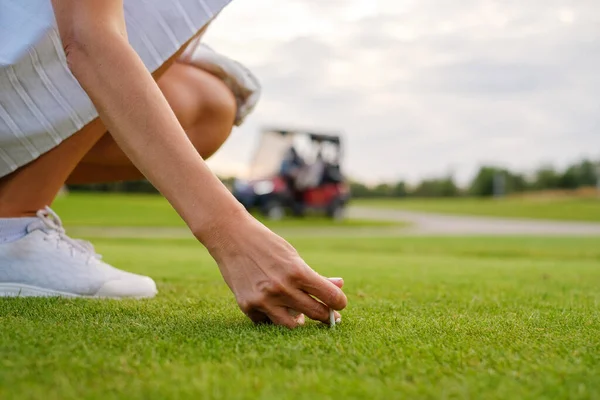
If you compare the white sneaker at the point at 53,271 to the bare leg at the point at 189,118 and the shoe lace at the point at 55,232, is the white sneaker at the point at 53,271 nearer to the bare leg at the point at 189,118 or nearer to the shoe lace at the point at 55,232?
the shoe lace at the point at 55,232

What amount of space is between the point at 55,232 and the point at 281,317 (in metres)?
0.78

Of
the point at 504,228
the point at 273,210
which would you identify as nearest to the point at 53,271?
the point at 504,228

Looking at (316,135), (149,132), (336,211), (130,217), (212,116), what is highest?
(316,135)

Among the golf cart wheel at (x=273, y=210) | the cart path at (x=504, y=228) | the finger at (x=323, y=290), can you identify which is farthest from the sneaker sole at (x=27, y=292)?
the golf cart wheel at (x=273, y=210)

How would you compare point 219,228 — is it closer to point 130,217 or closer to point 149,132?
point 149,132

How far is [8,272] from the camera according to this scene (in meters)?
1.45

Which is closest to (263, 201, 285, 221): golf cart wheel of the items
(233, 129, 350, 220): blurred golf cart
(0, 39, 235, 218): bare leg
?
(233, 129, 350, 220): blurred golf cart

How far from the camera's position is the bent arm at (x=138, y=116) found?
1.03 m

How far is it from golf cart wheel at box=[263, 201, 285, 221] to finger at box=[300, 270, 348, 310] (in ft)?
43.7

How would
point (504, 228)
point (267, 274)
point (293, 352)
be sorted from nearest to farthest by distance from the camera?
point (293, 352), point (267, 274), point (504, 228)

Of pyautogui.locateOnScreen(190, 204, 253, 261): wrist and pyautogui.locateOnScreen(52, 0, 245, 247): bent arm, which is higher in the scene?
pyautogui.locateOnScreen(52, 0, 245, 247): bent arm

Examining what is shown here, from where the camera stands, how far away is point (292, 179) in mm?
14547

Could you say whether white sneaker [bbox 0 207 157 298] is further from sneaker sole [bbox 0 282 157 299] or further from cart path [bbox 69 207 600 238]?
cart path [bbox 69 207 600 238]

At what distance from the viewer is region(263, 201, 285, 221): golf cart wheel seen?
14.4 meters
